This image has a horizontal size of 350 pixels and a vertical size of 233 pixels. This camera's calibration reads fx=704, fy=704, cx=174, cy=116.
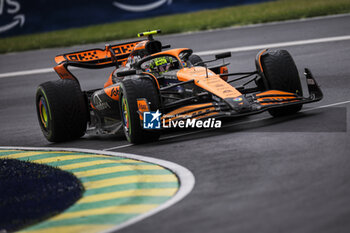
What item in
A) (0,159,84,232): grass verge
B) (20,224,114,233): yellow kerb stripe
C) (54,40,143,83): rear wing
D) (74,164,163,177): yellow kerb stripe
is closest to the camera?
(20,224,114,233): yellow kerb stripe

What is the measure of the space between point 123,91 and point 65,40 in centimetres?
1661

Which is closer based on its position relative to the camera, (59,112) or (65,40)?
(59,112)

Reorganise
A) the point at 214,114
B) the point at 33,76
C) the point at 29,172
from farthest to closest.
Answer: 1. the point at 33,76
2. the point at 214,114
3. the point at 29,172

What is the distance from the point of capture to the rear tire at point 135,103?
949cm

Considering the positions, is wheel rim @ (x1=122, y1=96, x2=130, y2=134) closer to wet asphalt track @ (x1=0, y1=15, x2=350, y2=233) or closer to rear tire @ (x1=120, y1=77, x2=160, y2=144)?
rear tire @ (x1=120, y1=77, x2=160, y2=144)

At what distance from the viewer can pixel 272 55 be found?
1035cm

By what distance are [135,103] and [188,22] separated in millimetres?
17165

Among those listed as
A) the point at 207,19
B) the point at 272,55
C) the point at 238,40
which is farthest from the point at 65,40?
the point at 272,55

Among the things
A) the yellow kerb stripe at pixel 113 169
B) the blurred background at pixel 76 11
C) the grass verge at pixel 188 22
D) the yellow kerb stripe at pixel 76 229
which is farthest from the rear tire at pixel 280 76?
the blurred background at pixel 76 11

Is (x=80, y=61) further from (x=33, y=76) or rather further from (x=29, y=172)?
(x=33, y=76)

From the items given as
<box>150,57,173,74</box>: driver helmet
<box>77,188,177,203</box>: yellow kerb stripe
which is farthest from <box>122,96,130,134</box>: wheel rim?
<box>77,188,177,203</box>: yellow kerb stripe

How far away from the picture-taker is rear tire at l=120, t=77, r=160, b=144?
31.1 feet

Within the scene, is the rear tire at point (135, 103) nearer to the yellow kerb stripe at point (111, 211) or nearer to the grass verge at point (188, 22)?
the yellow kerb stripe at point (111, 211)

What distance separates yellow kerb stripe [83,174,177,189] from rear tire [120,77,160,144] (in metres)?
1.74
